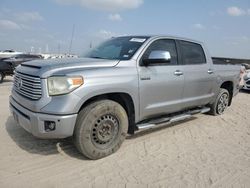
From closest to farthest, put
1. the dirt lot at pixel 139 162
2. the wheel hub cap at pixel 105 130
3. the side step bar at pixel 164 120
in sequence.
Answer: the dirt lot at pixel 139 162
the wheel hub cap at pixel 105 130
the side step bar at pixel 164 120

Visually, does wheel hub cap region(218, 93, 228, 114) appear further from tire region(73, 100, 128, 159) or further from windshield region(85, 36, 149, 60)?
tire region(73, 100, 128, 159)

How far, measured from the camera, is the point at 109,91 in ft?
13.8

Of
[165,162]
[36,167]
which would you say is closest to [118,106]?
[165,162]

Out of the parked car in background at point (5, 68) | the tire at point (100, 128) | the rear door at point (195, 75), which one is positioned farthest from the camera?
the parked car in background at point (5, 68)

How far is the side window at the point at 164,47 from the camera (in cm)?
497

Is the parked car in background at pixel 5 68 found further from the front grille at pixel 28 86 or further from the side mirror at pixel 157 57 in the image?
the side mirror at pixel 157 57

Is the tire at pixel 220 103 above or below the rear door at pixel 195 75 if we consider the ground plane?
below

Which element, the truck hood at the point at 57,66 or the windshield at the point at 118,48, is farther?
the windshield at the point at 118,48

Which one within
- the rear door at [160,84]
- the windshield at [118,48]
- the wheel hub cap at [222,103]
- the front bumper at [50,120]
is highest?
the windshield at [118,48]

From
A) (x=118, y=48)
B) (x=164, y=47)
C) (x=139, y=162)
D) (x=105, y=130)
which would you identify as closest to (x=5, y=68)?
(x=118, y=48)

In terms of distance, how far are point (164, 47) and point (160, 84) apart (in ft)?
2.74

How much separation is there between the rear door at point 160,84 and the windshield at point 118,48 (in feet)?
0.73

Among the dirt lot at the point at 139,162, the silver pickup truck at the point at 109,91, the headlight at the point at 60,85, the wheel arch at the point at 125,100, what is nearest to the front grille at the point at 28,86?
the silver pickup truck at the point at 109,91

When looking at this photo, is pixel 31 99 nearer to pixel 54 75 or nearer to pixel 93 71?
pixel 54 75
